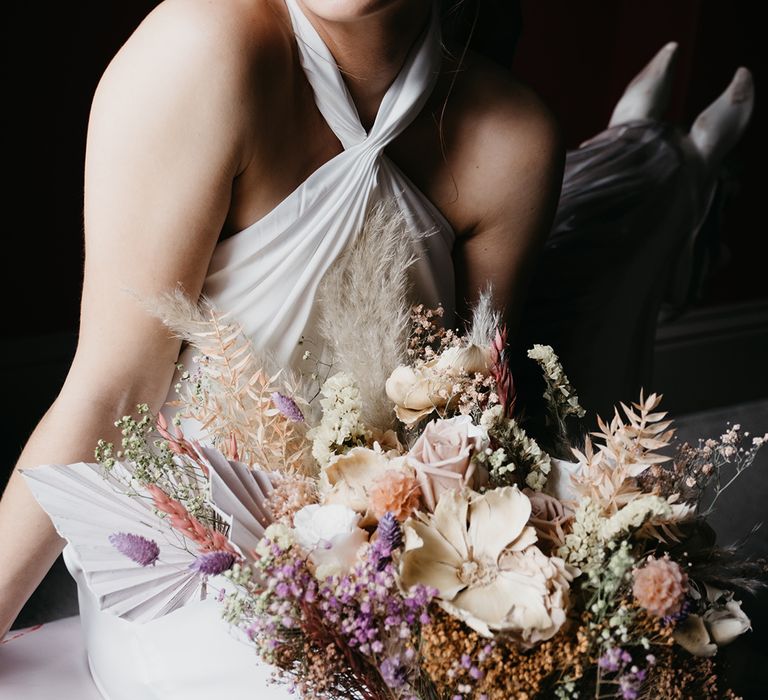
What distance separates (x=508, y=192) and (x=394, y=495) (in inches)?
29.6

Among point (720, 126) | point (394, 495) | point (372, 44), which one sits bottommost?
point (720, 126)

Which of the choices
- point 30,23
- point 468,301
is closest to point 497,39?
point 468,301

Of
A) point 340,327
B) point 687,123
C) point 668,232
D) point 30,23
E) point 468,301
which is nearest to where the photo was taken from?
point 340,327

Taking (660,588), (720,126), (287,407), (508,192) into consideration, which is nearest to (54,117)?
(508,192)

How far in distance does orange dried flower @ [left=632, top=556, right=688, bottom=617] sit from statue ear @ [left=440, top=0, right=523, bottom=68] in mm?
866

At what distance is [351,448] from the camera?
2.41ft

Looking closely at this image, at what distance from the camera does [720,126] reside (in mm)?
1761

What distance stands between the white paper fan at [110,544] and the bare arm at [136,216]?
24cm

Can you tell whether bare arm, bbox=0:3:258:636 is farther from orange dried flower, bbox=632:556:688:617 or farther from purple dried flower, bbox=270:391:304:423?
orange dried flower, bbox=632:556:688:617

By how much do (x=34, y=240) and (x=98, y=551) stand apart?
1.80 m

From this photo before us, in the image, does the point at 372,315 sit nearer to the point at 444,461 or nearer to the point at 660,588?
the point at 444,461

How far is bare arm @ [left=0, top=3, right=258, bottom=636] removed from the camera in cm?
99

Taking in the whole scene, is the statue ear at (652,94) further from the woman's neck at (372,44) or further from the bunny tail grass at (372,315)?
the bunny tail grass at (372,315)

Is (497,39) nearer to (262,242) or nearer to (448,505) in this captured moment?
(262,242)
